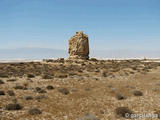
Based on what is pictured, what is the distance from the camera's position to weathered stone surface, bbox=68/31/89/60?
51.8 m

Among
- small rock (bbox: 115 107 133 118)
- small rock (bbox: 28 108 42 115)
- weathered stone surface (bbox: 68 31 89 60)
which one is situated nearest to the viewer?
small rock (bbox: 115 107 133 118)

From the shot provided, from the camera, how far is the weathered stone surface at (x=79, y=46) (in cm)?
5181

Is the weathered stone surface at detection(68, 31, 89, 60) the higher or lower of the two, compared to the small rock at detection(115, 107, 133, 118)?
higher

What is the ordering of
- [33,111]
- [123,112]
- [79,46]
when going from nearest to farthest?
[123,112] < [33,111] < [79,46]

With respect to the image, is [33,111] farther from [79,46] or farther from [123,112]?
[79,46]

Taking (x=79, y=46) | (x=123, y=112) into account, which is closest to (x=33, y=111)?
(x=123, y=112)

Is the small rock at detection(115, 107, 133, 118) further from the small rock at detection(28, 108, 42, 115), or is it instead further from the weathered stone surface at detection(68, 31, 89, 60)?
the weathered stone surface at detection(68, 31, 89, 60)

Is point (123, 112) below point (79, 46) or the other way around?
below

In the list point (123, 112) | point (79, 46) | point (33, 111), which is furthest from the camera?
point (79, 46)

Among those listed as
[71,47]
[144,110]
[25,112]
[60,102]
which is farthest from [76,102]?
[71,47]

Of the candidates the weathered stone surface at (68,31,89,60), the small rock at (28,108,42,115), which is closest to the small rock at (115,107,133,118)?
the small rock at (28,108,42,115)

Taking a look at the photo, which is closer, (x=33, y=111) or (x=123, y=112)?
(x=123, y=112)

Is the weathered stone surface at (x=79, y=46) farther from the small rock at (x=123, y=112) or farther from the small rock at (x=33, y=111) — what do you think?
the small rock at (x=123, y=112)

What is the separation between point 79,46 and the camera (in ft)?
171
